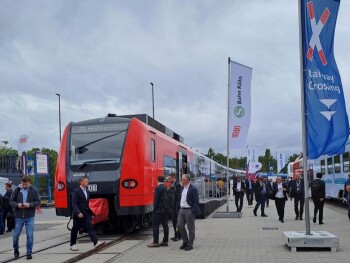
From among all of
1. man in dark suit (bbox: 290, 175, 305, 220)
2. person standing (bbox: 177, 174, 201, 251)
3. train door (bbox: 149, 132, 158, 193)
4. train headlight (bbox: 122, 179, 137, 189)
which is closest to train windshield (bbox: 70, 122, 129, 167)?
train headlight (bbox: 122, 179, 137, 189)

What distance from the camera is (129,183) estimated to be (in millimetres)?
14172

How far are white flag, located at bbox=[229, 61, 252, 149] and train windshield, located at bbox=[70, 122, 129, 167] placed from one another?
7.22 m

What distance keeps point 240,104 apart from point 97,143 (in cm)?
799

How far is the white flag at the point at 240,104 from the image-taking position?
2120cm

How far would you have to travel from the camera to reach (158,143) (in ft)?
55.9

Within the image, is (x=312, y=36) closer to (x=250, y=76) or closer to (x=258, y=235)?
(x=258, y=235)

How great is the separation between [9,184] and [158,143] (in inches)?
211

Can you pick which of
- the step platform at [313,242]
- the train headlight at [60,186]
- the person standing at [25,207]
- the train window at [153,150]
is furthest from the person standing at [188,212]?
the train headlight at [60,186]

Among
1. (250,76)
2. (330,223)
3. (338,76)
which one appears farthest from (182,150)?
(338,76)

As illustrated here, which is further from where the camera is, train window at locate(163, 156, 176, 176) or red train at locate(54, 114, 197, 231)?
train window at locate(163, 156, 176, 176)

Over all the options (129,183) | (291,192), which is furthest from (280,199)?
(129,183)

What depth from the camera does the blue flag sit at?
11445mm

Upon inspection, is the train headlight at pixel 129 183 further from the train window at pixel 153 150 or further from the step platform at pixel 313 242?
the step platform at pixel 313 242

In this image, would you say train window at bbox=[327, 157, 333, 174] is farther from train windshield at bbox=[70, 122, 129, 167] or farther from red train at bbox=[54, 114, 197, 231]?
Result: train windshield at bbox=[70, 122, 129, 167]
